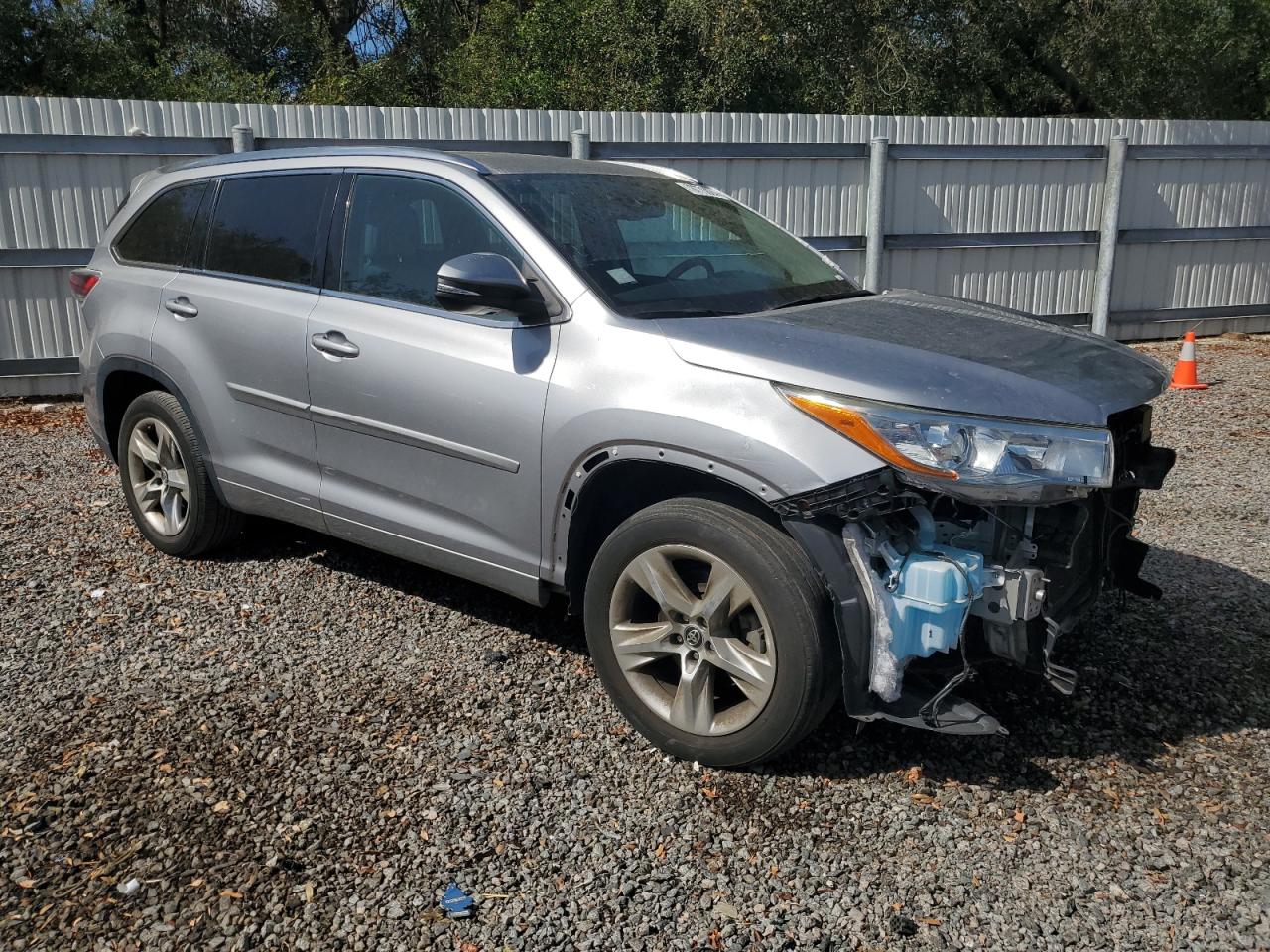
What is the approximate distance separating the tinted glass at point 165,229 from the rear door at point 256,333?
0.50ft

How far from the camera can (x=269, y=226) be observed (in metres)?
4.74

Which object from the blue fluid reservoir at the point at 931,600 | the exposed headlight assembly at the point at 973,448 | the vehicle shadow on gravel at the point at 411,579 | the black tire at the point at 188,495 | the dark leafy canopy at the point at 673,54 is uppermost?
the dark leafy canopy at the point at 673,54

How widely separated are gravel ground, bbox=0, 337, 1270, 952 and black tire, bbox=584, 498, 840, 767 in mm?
136

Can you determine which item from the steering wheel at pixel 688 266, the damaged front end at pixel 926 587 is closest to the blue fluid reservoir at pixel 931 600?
the damaged front end at pixel 926 587

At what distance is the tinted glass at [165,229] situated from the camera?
5.12 metres

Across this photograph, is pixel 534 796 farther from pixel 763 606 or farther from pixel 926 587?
pixel 926 587

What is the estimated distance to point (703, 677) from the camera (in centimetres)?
346

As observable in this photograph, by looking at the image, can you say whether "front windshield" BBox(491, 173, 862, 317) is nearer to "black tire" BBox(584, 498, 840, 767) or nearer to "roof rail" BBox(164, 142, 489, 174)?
"roof rail" BBox(164, 142, 489, 174)

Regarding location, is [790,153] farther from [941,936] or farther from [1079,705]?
[941,936]

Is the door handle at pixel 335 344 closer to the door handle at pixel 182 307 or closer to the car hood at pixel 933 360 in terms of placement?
the door handle at pixel 182 307

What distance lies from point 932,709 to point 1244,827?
3.13 ft

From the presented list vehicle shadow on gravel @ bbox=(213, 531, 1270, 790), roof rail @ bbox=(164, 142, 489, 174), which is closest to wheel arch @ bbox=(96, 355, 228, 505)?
vehicle shadow on gravel @ bbox=(213, 531, 1270, 790)

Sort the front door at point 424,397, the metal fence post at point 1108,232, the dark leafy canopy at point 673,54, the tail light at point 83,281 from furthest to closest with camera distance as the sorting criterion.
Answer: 1. the dark leafy canopy at point 673,54
2. the metal fence post at point 1108,232
3. the tail light at point 83,281
4. the front door at point 424,397

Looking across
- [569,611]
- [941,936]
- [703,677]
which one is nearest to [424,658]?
[569,611]
